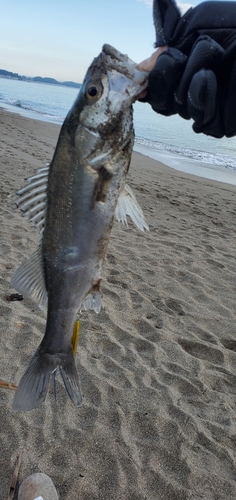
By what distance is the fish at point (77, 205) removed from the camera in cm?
206

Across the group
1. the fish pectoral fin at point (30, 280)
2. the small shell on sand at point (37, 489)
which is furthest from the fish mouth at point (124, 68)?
the small shell on sand at point (37, 489)

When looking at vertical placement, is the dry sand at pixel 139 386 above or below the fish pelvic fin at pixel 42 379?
below

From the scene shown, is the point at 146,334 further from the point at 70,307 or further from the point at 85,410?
the point at 70,307

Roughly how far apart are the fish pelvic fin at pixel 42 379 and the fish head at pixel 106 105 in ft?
3.64

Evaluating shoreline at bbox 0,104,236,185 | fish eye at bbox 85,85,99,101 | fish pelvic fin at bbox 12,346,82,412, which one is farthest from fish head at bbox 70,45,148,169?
shoreline at bbox 0,104,236,185

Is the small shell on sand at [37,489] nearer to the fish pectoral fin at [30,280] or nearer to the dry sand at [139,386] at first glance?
the dry sand at [139,386]

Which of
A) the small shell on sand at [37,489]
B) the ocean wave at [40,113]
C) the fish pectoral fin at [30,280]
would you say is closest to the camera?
the fish pectoral fin at [30,280]

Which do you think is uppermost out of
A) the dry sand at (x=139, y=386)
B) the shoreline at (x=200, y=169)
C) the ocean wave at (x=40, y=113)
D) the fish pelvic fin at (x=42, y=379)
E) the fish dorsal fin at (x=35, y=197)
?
the fish dorsal fin at (x=35, y=197)

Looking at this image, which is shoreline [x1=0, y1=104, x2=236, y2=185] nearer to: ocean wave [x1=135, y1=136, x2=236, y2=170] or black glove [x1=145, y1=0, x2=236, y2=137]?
ocean wave [x1=135, y1=136, x2=236, y2=170]

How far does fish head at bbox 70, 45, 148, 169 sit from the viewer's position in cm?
203

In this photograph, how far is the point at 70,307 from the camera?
234 cm

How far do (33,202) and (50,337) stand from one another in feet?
2.51

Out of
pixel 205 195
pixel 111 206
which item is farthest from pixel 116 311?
pixel 205 195

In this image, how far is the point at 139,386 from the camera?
4.00 metres
